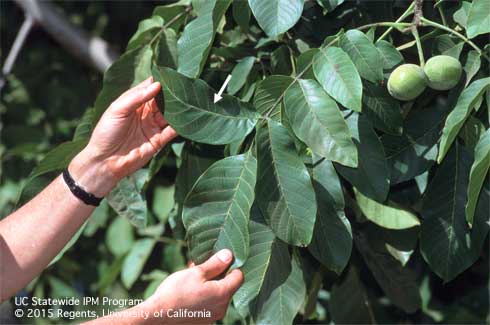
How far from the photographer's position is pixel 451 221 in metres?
1.33

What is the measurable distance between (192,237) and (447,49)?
0.47m

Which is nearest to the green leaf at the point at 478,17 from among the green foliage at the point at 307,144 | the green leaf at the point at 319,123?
the green foliage at the point at 307,144

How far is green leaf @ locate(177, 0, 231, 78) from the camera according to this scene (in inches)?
53.7

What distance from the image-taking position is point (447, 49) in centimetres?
128

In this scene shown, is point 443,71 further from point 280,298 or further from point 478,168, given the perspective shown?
point 280,298

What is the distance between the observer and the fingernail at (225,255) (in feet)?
4.04

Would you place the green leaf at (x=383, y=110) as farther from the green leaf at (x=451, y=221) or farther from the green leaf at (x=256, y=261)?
the green leaf at (x=256, y=261)

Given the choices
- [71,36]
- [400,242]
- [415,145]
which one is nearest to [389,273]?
[400,242]

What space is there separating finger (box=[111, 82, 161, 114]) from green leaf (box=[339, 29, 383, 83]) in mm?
296

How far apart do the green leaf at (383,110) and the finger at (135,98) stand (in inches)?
12.6

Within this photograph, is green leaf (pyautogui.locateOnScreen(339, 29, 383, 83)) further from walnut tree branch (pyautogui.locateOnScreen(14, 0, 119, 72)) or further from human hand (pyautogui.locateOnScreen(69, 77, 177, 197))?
walnut tree branch (pyautogui.locateOnScreen(14, 0, 119, 72))

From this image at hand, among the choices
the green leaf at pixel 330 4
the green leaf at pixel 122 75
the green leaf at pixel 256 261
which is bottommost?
the green leaf at pixel 256 261

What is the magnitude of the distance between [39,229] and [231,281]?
1.22ft

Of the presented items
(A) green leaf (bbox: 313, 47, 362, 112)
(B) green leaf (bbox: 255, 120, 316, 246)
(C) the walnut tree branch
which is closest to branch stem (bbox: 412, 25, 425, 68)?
(A) green leaf (bbox: 313, 47, 362, 112)
